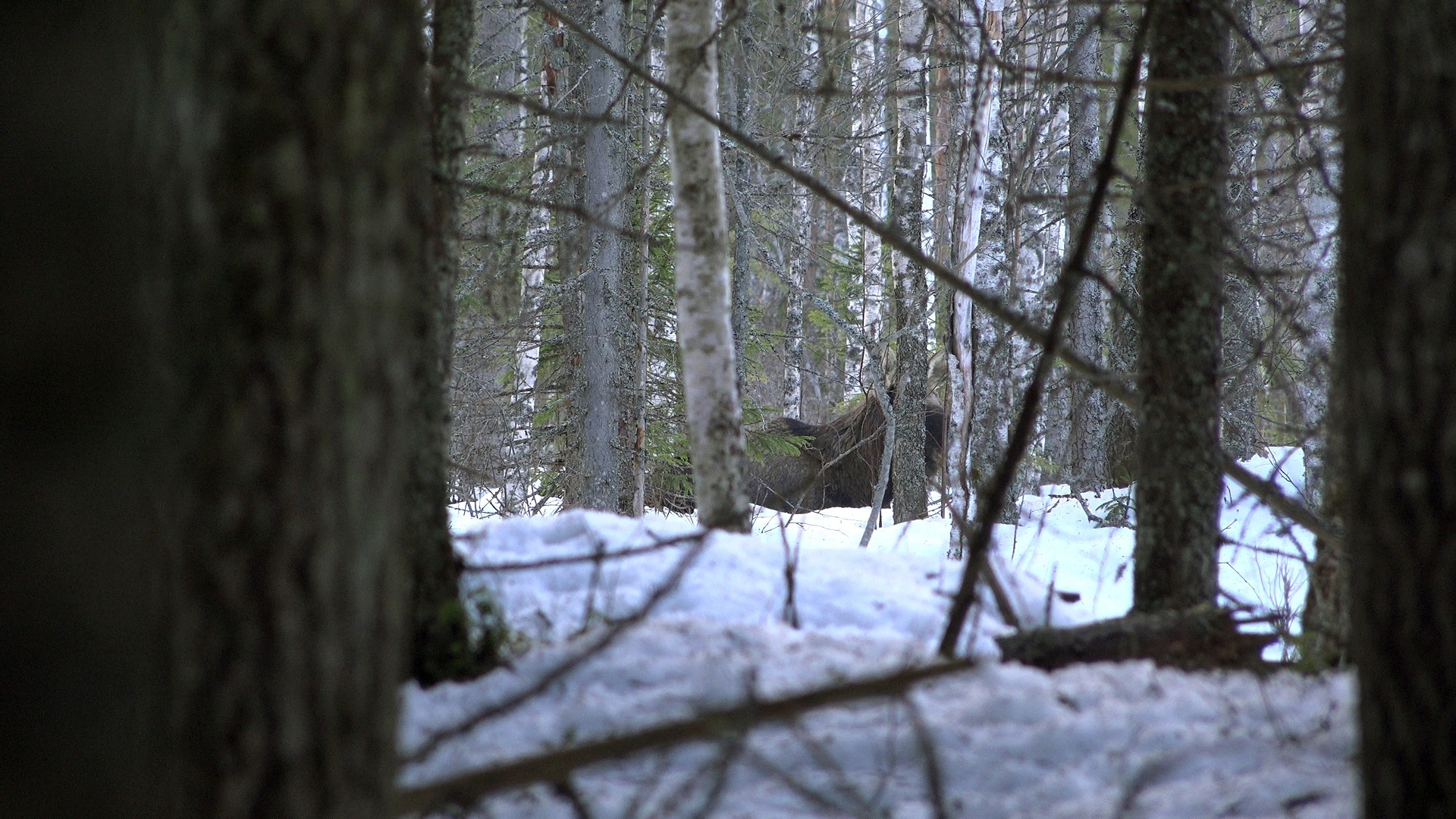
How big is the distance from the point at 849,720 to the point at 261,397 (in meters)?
1.69

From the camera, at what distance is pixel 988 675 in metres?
2.65

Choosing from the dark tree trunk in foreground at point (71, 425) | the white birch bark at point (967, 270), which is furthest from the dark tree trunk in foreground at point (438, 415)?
the white birch bark at point (967, 270)

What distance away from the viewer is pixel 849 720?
2422mm

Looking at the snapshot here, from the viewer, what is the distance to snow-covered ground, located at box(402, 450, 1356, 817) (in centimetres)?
196

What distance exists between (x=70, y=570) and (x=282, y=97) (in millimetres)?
675

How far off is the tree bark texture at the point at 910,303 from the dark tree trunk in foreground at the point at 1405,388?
262 inches

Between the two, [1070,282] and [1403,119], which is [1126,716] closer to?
[1070,282]

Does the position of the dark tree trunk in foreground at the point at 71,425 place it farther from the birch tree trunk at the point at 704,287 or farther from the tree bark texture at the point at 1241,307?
the tree bark texture at the point at 1241,307

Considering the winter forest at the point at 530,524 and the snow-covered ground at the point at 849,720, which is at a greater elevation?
the winter forest at the point at 530,524

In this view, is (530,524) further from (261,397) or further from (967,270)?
(967,270)

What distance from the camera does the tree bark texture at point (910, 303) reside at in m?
8.80

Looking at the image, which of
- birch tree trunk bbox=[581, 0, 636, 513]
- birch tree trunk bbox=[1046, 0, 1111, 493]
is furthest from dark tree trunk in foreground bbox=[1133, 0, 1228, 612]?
birch tree trunk bbox=[581, 0, 636, 513]

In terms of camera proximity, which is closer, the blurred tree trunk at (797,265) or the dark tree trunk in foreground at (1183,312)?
the dark tree trunk in foreground at (1183,312)

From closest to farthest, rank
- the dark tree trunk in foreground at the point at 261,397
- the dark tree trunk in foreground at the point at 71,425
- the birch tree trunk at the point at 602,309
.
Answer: the dark tree trunk in foreground at the point at 261,397 < the dark tree trunk in foreground at the point at 71,425 < the birch tree trunk at the point at 602,309
